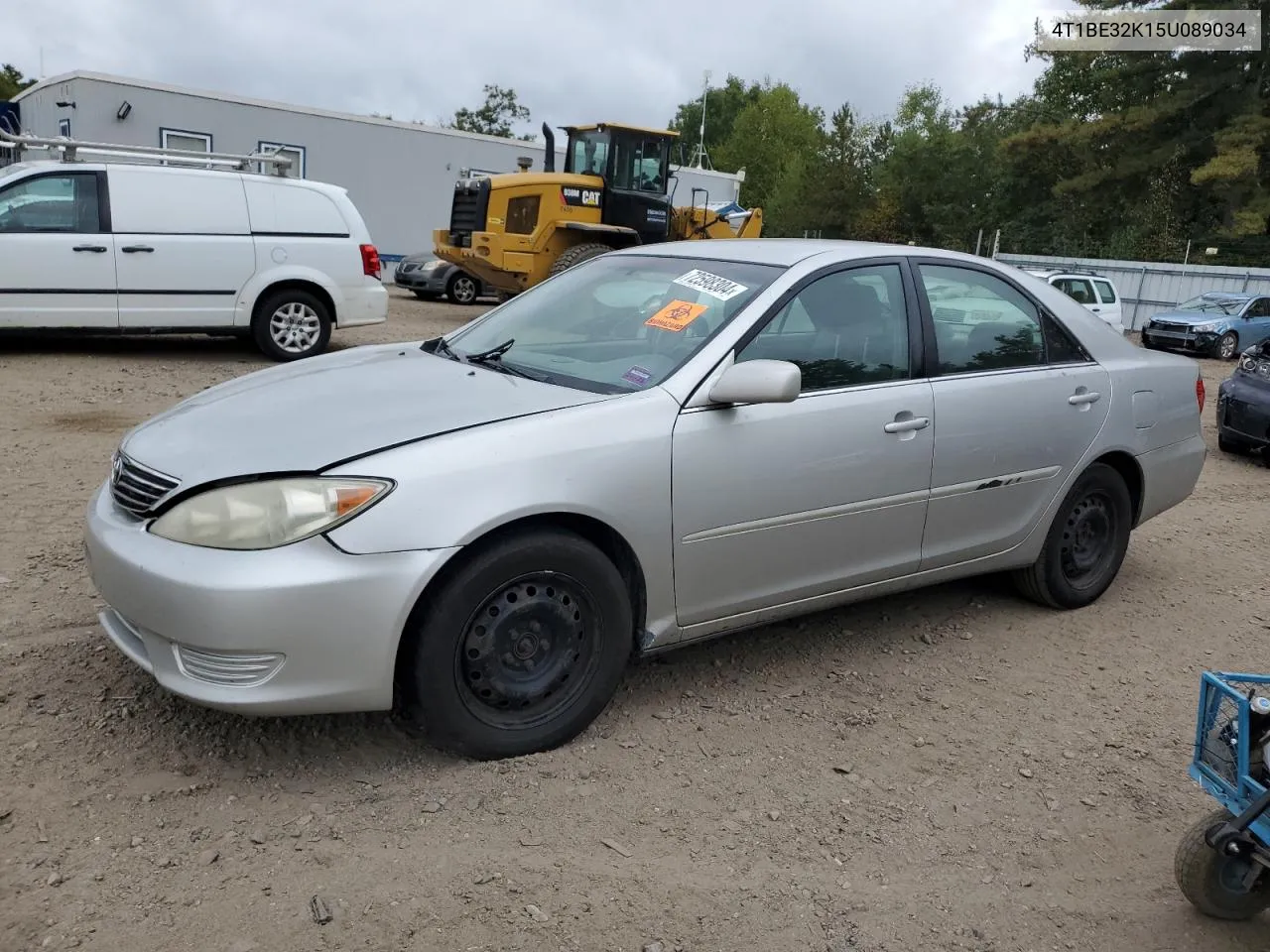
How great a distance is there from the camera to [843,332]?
13.0ft

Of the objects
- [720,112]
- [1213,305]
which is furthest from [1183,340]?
[720,112]

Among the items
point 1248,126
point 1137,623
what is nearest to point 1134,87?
point 1248,126

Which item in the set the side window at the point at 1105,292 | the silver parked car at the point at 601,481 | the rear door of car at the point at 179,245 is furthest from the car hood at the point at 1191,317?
the silver parked car at the point at 601,481

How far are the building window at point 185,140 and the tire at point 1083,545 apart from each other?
737 inches

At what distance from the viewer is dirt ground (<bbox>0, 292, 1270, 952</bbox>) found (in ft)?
8.50

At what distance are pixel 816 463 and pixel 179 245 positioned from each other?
811cm

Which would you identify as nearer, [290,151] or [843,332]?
[843,332]

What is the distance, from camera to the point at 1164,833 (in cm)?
319

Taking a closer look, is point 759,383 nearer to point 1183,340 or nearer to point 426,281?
point 426,281

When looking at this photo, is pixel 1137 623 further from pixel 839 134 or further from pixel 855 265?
pixel 839 134

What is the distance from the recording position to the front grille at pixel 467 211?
16.6 metres

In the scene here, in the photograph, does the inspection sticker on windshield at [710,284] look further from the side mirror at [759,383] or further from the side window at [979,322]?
the side window at [979,322]

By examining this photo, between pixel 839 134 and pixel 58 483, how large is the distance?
151 feet

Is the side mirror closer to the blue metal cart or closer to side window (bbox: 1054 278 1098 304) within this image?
the blue metal cart
